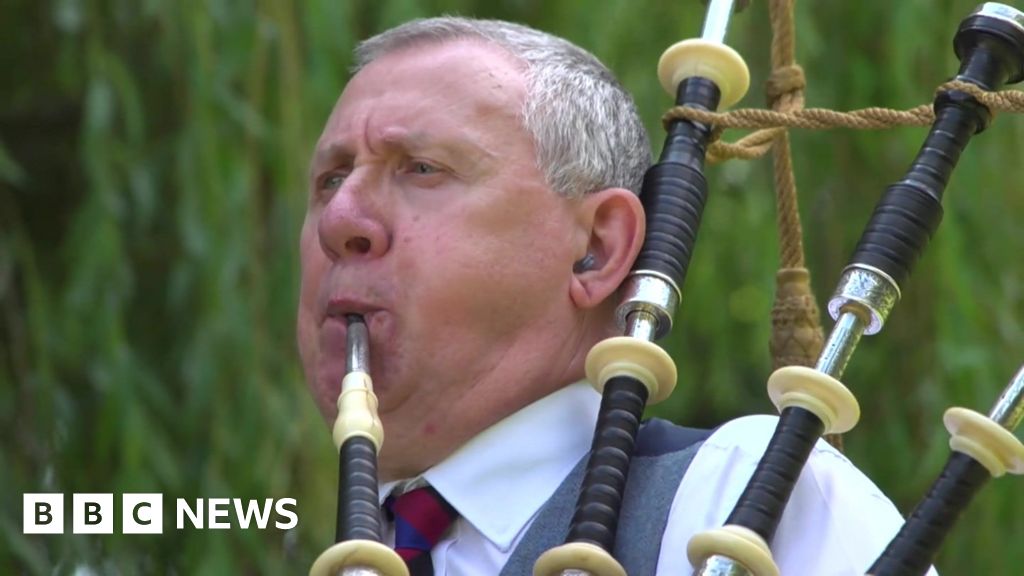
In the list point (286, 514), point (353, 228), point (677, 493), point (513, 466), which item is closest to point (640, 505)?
point (677, 493)

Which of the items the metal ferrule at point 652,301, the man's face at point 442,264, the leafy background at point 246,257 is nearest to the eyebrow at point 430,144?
the man's face at point 442,264

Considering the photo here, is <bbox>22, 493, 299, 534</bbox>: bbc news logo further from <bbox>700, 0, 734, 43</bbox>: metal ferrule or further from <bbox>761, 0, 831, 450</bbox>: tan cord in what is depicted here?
<bbox>700, 0, 734, 43</bbox>: metal ferrule

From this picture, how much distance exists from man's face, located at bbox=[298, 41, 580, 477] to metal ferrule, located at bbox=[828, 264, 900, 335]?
403mm

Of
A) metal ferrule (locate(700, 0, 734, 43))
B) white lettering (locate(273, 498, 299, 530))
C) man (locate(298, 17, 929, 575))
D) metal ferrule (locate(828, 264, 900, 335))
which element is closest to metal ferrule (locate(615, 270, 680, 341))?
man (locate(298, 17, 929, 575))

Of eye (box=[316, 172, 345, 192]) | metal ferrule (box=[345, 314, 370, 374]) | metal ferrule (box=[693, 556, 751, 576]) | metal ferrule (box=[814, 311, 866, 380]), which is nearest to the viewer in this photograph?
metal ferrule (box=[693, 556, 751, 576])

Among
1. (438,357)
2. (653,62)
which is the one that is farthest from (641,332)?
(653,62)

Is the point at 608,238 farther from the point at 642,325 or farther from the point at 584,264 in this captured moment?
the point at 642,325

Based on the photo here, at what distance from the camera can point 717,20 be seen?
2486 millimetres

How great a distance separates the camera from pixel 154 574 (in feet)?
11.2

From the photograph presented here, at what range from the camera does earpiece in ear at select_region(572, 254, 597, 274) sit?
7.74ft

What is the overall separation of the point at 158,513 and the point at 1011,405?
71.9 inches

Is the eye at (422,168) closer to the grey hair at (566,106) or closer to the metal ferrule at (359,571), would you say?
the grey hair at (566,106)

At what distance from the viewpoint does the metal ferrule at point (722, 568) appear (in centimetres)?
185

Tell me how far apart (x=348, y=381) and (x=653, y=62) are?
1515mm
